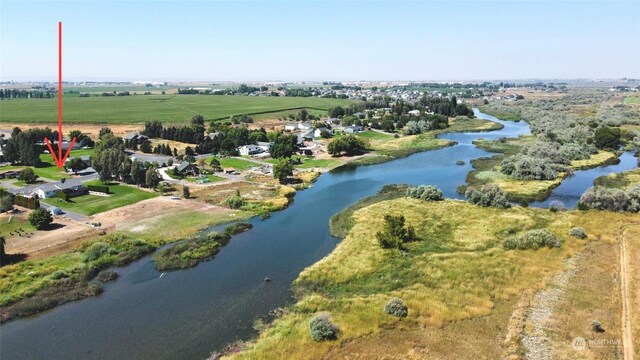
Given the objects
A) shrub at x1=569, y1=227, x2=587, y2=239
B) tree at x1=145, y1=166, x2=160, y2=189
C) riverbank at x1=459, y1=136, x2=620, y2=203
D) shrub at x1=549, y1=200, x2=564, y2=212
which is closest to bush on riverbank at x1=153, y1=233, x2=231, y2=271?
tree at x1=145, y1=166, x2=160, y2=189

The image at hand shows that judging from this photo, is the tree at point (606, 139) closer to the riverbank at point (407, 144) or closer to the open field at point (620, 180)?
the open field at point (620, 180)

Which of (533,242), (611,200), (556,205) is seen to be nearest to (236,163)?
(556,205)

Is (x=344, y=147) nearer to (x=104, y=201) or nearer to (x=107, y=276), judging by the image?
(x=104, y=201)

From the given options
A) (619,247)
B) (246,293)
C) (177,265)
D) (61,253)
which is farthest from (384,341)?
(61,253)

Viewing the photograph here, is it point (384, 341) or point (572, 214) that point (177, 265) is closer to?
point (384, 341)

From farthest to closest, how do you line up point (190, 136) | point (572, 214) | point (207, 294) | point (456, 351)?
1. point (190, 136)
2. point (572, 214)
3. point (207, 294)
4. point (456, 351)

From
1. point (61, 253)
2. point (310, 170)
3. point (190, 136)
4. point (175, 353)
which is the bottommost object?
point (175, 353)

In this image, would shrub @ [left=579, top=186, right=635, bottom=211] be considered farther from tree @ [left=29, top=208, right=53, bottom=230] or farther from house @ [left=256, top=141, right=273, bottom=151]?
tree @ [left=29, top=208, right=53, bottom=230]
